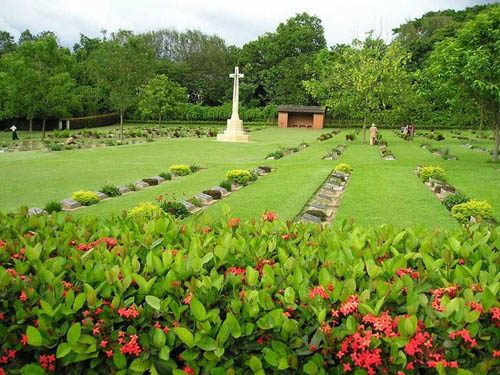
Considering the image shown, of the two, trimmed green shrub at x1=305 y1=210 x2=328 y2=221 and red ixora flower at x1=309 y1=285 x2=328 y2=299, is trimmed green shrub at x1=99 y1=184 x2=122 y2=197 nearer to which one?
trimmed green shrub at x1=305 y1=210 x2=328 y2=221

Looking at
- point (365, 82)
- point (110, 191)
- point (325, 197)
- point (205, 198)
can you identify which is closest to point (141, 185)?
point (110, 191)

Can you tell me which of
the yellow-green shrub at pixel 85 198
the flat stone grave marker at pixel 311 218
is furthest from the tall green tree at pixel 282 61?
the flat stone grave marker at pixel 311 218

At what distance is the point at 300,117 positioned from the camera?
55594 mm

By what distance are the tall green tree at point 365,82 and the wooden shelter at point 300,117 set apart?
897 inches

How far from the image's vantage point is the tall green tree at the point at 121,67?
32.7 meters

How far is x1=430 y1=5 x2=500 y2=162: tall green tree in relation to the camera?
50.7ft

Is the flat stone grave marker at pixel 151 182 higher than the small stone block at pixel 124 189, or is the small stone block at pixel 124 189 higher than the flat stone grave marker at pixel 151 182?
the flat stone grave marker at pixel 151 182

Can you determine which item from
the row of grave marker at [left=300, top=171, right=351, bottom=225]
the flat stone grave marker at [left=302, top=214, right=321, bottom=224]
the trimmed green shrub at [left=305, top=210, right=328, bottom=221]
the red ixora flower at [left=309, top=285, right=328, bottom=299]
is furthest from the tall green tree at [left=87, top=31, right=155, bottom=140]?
the red ixora flower at [left=309, top=285, right=328, bottom=299]

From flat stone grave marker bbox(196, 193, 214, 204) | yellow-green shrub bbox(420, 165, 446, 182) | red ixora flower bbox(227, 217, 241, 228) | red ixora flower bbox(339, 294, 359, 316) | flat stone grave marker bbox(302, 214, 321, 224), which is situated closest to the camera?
red ixora flower bbox(339, 294, 359, 316)

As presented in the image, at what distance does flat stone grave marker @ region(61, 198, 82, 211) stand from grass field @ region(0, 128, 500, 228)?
512 millimetres

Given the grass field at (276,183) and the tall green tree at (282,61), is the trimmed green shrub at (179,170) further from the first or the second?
the tall green tree at (282,61)

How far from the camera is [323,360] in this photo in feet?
7.80

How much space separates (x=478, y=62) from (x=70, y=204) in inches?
562

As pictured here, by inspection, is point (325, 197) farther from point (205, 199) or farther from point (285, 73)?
point (285, 73)
